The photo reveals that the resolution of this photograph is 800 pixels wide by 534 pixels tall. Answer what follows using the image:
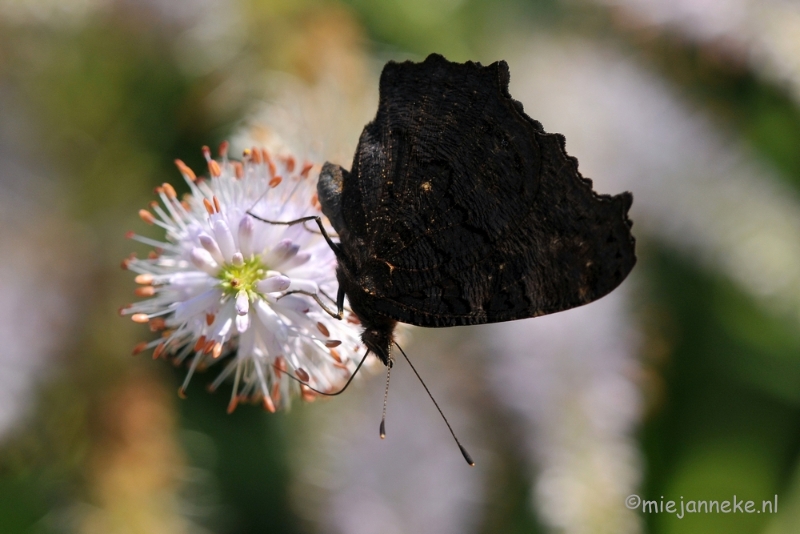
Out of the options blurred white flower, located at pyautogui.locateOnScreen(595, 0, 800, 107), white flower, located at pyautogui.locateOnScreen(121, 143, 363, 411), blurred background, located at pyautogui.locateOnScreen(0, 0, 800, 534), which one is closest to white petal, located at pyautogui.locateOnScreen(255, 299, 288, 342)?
white flower, located at pyautogui.locateOnScreen(121, 143, 363, 411)

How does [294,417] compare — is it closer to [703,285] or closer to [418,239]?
[418,239]

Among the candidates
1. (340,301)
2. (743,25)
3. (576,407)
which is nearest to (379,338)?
(340,301)

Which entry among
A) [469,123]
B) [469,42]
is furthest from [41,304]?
[469,42]

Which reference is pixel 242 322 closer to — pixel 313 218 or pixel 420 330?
pixel 313 218

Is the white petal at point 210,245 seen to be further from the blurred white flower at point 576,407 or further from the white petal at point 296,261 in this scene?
the blurred white flower at point 576,407

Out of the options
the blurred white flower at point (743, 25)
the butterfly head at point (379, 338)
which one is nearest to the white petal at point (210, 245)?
the butterfly head at point (379, 338)

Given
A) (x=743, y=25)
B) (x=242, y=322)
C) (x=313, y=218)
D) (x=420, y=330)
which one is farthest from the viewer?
(x=743, y=25)
